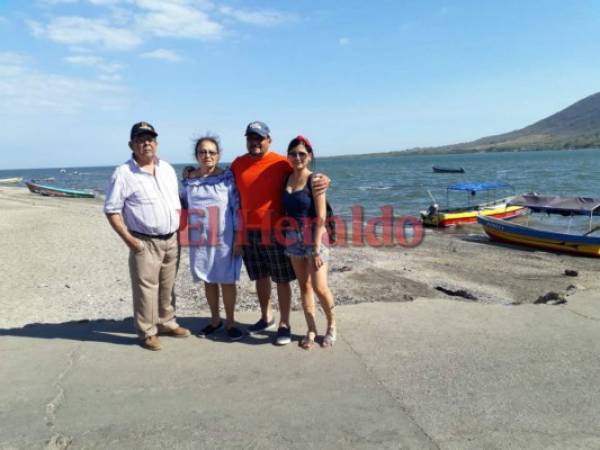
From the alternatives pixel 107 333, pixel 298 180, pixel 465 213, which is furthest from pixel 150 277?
pixel 465 213

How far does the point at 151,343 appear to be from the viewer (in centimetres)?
392

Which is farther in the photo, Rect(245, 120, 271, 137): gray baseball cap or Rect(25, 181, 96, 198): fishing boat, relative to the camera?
Rect(25, 181, 96, 198): fishing boat

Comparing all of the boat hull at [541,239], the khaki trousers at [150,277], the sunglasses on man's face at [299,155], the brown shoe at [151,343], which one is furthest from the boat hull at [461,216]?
the brown shoe at [151,343]

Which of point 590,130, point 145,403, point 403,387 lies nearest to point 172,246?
point 145,403

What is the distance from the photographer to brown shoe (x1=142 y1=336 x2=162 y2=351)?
3.91 m

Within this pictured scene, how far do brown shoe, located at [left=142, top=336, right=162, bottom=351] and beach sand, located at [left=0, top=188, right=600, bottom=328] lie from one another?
218 centimetres

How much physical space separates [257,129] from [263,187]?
0.51 metres

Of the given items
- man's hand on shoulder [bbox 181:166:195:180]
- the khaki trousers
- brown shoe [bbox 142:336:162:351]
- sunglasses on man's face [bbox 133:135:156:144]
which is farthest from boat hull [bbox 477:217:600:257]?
sunglasses on man's face [bbox 133:135:156:144]

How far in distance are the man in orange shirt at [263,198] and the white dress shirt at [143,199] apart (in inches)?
24.9

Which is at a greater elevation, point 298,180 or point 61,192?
point 298,180

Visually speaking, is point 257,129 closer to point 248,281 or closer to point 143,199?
point 143,199

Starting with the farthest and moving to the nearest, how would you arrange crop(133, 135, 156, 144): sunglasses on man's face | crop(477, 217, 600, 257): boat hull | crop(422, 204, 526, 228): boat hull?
crop(422, 204, 526, 228): boat hull → crop(477, 217, 600, 257): boat hull → crop(133, 135, 156, 144): sunglasses on man's face

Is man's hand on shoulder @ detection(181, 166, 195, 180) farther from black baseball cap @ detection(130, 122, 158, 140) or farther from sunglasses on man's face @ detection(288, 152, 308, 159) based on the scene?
sunglasses on man's face @ detection(288, 152, 308, 159)

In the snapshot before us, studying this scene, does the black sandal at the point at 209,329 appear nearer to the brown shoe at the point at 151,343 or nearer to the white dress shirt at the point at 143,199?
the brown shoe at the point at 151,343
